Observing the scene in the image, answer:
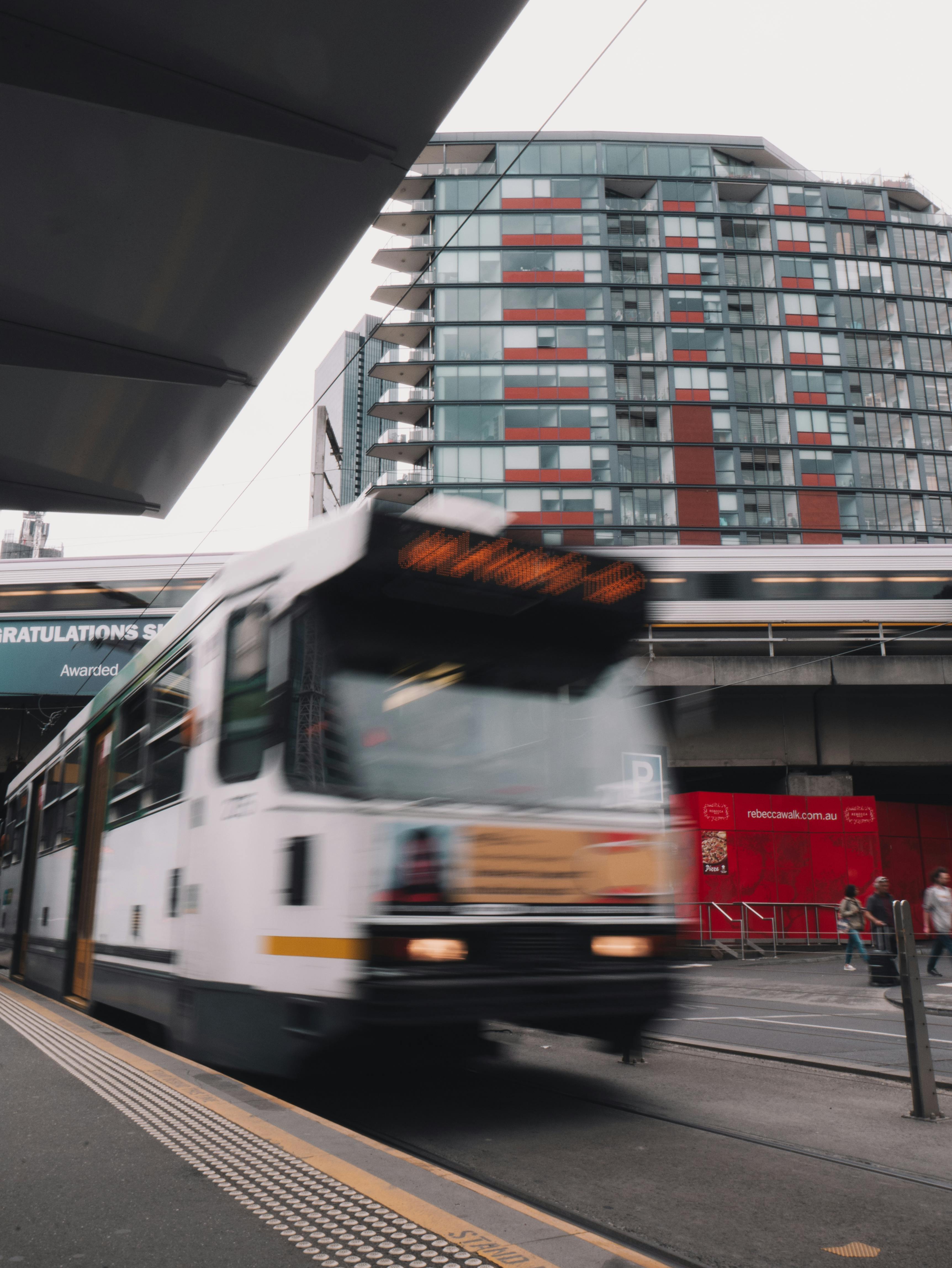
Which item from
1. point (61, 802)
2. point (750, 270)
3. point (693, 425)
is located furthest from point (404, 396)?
point (61, 802)

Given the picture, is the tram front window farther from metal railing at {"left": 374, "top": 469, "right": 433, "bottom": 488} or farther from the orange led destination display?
metal railing at {"left": 374, "top": 469, "right": 433, "bottom": 488}

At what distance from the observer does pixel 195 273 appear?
3.81 metres

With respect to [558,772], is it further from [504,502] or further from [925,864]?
[504,502]

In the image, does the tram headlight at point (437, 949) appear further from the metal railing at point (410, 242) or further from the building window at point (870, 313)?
the building window at point (870, 313)

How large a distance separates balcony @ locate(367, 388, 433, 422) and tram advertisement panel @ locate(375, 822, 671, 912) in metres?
56.9

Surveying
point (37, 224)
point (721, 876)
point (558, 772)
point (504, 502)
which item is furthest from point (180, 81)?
point (504, 502)

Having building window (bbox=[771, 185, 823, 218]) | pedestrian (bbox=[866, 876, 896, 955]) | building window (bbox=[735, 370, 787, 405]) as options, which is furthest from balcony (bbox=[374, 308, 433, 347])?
pedestrian (bbox=[866, 876, 896, 955])

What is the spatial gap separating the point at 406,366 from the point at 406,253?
7031 mm

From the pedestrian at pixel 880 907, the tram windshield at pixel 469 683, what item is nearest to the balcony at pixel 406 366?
the pedestrian at pixel 880 907

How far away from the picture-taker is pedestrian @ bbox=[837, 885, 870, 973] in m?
18.1

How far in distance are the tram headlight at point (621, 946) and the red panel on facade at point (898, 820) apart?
24.6 meters

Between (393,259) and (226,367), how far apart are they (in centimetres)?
6281

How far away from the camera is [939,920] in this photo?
14.5m

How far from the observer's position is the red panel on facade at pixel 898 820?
28.2 meters
